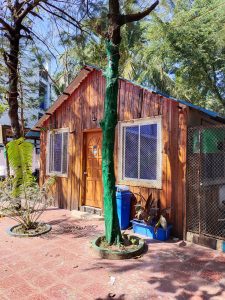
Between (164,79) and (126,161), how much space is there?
12.4 m

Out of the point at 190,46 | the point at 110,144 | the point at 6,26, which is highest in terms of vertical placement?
the point at 190,46

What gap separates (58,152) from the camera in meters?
9.16

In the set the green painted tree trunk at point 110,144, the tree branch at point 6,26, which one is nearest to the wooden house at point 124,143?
the green painted tree trunk at point 110,144

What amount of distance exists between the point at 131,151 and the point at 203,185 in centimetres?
202

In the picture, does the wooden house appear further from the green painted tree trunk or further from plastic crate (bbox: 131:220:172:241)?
the green painted tree trunk

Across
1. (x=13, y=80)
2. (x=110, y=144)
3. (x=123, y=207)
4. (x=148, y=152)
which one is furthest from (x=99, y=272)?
(x=13, y=80)

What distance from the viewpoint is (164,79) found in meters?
17.7

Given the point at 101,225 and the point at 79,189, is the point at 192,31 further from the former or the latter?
the point at 101,225

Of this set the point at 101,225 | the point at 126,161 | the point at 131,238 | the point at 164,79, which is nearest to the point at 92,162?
the point at 126,161

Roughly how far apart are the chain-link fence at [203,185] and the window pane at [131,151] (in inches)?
59.2

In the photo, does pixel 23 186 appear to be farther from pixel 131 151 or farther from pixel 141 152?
pixel 141 152

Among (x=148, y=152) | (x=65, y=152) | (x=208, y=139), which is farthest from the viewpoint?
(x=65, y=152)

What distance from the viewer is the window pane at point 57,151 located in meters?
9.10

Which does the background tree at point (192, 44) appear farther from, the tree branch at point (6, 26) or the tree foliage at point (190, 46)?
the tree branch at point (6, 26)
